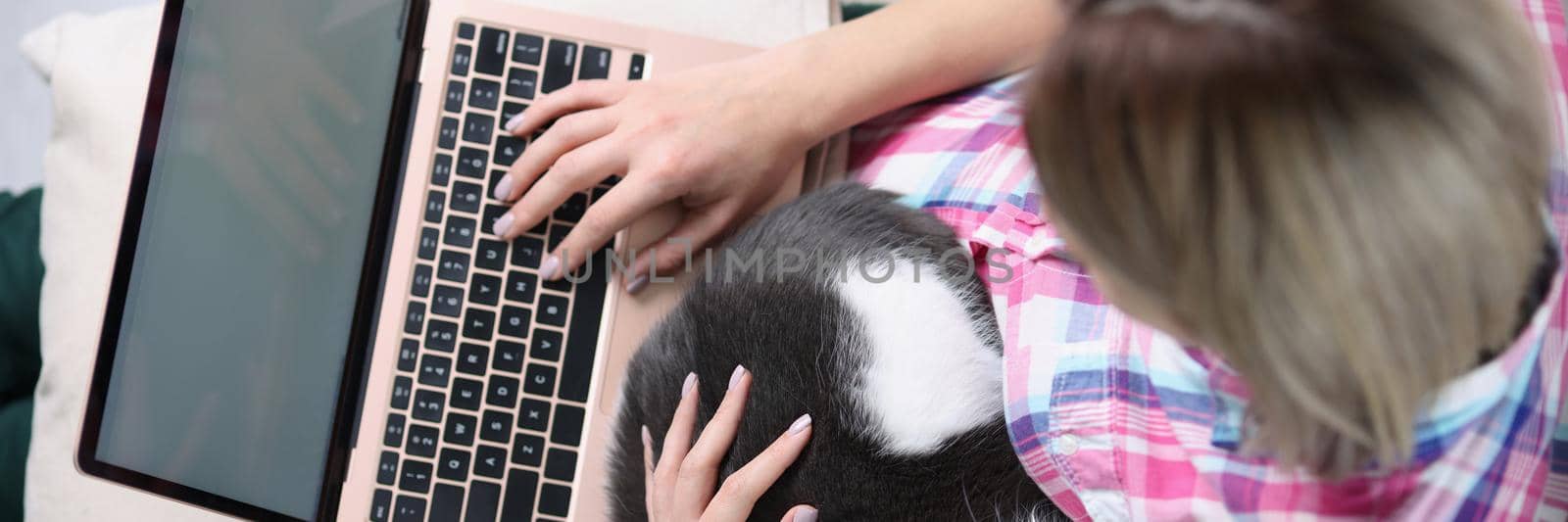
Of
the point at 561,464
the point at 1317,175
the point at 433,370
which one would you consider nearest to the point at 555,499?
the point at 561,464

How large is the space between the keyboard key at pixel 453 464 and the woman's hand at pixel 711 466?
13cm

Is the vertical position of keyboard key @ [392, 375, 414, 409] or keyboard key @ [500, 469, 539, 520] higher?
keyboard key @ [392, 375, 414, 409]

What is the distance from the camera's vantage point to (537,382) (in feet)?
2.11

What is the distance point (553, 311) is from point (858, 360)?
24cm

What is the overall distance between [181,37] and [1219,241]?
23.1 inches

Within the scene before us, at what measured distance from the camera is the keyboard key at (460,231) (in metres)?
0.65

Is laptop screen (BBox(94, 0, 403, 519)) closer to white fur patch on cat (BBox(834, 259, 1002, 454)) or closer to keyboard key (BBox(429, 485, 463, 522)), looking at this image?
keyboard key (BBox(429, 485, 463, 522))

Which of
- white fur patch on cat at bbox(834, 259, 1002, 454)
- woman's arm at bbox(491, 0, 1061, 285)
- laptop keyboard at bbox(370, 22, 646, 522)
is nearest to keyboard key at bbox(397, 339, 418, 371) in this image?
laptop keyboard at bbox(370, 22, 646, 522)

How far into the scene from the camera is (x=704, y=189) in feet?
2.12

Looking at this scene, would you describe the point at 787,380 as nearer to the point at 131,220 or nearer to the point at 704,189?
the point at 704,189

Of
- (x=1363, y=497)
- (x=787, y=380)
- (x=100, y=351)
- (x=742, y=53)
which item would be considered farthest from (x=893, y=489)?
(x=100, y=351)

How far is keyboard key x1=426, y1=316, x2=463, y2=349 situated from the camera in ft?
2.10

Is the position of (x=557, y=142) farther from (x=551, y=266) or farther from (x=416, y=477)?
(x=416, y=477)

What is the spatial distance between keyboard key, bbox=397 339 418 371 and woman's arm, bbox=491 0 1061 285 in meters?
0.10
